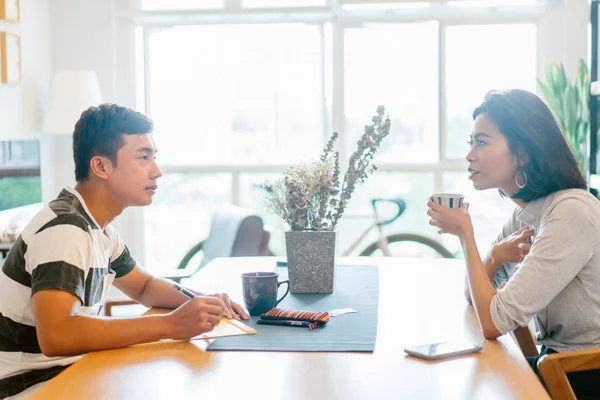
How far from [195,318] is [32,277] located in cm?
35

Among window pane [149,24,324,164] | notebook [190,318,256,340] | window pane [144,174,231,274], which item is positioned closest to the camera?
notebook [190,318,256,340]

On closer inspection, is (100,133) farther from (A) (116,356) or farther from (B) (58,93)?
(B) (58,93)

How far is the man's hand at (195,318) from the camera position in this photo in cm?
151

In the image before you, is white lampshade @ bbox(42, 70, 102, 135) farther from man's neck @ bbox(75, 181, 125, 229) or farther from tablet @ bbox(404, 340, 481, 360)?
tablet @ bbox(404, 340, 481, 360)

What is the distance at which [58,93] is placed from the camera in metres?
4.22

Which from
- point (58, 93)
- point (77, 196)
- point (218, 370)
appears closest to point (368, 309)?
point (218, 370)

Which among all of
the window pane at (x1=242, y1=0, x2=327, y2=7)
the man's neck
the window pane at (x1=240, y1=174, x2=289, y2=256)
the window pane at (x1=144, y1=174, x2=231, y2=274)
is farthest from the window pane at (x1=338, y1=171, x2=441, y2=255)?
the man's neck

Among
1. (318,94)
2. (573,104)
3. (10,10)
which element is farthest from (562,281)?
(10,10)

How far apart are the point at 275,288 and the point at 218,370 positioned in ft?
1.46

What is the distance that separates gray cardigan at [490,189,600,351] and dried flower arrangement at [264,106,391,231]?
50 centimetres

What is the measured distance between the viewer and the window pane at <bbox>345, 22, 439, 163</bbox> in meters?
4.65

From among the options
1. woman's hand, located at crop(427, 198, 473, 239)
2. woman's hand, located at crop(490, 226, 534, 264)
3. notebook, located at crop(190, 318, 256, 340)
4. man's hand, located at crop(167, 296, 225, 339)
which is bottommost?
notebook, located at crop(190, 318, 256, 340)

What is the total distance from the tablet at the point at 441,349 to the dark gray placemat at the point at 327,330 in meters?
0.09

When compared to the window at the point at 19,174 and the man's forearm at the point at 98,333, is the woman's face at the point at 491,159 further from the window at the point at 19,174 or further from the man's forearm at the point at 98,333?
the window at the point at 19,174
